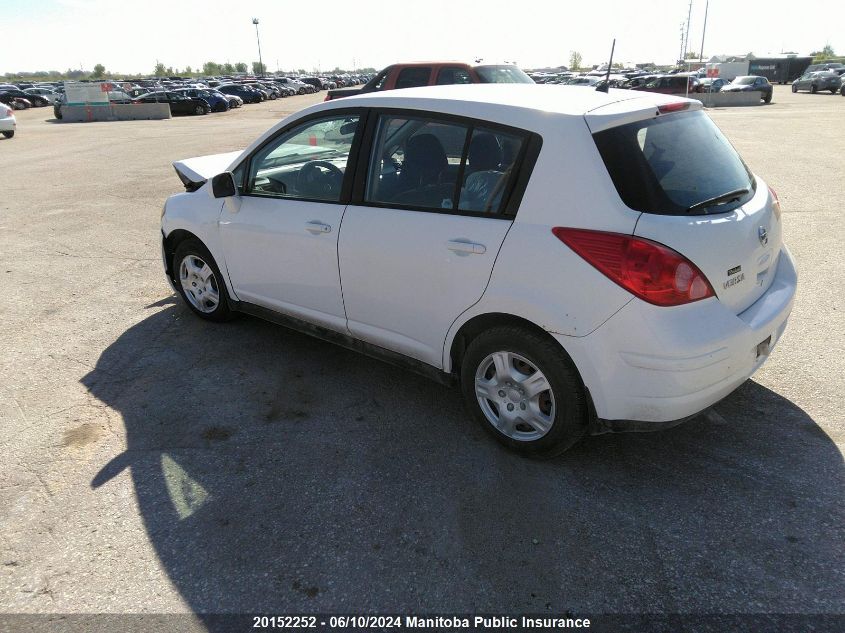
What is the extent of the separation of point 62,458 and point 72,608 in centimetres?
120

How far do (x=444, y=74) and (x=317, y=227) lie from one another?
8446 mm

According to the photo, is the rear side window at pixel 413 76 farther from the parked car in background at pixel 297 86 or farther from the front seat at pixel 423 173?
the parked car in background at pixel 297 86

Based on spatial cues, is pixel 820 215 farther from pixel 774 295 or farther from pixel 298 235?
pixel 298 235

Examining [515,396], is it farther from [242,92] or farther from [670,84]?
[242,92]

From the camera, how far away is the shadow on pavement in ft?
8.23

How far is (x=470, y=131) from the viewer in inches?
129

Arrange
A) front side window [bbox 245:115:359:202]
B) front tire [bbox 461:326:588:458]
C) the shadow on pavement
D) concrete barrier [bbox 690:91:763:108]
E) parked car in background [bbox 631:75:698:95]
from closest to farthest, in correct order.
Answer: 1. the shadow on pavement
2. front tire [bbox 461:326:588:458]
3. front side window [bbox 245:115:359:202]
4. parked car in background [bbox 631:75:698:95]
5. concrete barrier [bbox 690:91:763:108]

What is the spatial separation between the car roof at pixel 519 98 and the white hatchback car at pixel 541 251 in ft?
0.06

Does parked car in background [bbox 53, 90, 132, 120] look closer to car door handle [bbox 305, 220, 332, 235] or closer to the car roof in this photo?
car door handle [bbox 305, 220, 332, 235]

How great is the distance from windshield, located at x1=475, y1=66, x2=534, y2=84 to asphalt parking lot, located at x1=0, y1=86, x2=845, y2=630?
7491 mm

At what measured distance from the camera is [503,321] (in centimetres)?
316

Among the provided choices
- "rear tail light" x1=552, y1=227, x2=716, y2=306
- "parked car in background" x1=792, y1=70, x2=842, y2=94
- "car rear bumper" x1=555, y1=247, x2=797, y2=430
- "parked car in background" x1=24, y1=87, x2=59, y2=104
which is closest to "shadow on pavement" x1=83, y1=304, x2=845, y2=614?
"car rear bumper" x1=555, y1=247, x2=797, y2=430

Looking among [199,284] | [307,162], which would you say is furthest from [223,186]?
[199,284]

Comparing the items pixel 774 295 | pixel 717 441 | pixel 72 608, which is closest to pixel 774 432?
pixel 717 441
